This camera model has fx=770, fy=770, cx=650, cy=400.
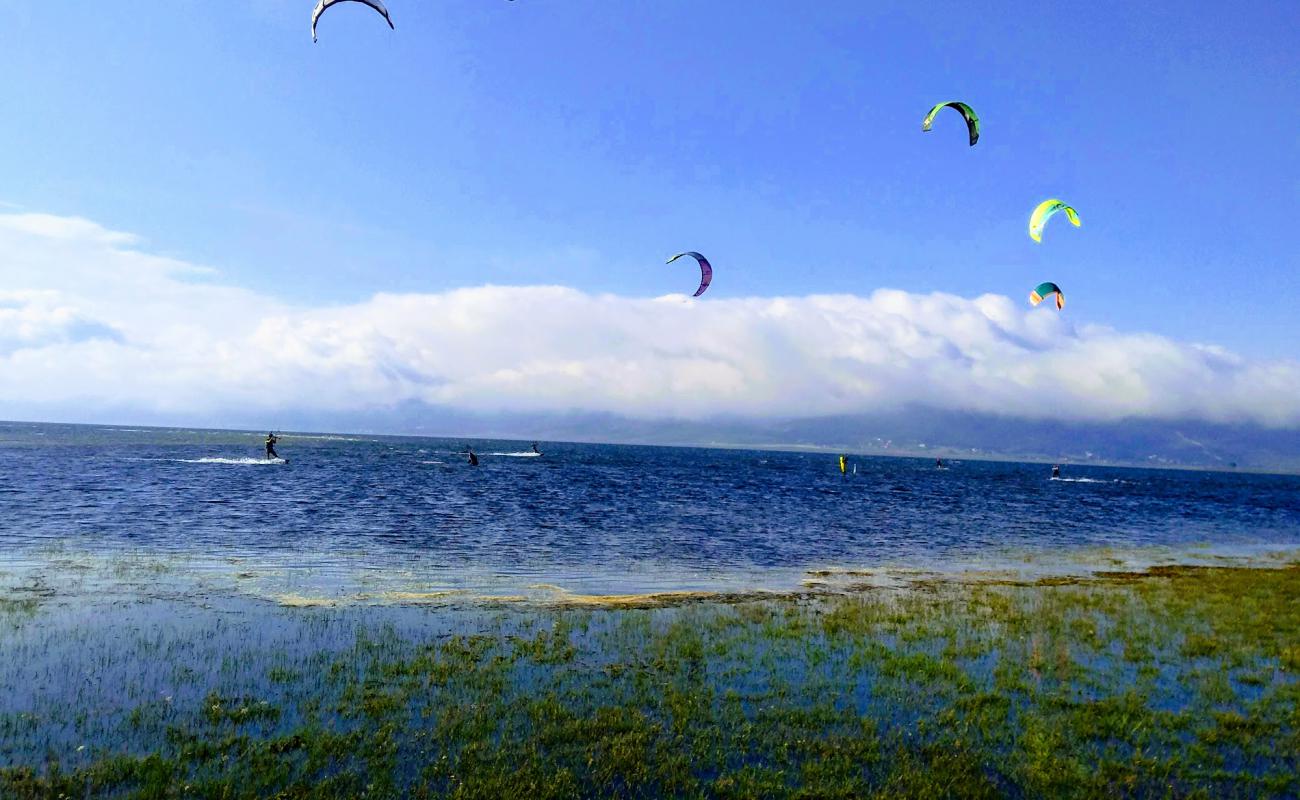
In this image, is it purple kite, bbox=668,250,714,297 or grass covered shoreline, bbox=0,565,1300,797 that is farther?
purple kite, bbox=668,250,714,297

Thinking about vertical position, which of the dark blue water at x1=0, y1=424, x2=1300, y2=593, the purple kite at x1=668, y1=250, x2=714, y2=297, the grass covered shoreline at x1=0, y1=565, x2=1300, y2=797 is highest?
the purple kite at x1=668, y1=250, x2=714, y2=297

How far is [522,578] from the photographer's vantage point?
2628 centimetres

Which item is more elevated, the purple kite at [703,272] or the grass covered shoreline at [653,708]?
the purple kite at [703,272]

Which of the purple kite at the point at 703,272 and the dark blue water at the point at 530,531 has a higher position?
the purple kite at the point at 703,272

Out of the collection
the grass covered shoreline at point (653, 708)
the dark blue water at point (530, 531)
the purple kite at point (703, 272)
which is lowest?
the dark blue water at point (530, 531)

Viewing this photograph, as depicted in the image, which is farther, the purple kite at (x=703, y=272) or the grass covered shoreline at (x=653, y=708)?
the purple kite at (x=703, y=272)

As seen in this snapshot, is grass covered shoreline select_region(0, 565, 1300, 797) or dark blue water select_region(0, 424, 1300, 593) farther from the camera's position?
dark blue water select_region(0, 424, 1300, 593)

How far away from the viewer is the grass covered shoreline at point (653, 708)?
10.4m

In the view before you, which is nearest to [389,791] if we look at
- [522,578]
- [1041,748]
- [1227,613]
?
[1041,748]

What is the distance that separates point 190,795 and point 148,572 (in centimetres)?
1797

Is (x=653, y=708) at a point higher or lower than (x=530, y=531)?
higher

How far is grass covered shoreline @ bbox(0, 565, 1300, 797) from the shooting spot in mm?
10391

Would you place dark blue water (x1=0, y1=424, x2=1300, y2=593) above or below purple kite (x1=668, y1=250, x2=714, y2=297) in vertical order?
below

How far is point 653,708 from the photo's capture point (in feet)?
42.8
